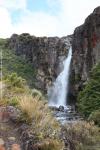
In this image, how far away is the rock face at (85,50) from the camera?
2534 inches

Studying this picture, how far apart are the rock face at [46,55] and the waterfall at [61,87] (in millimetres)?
2602

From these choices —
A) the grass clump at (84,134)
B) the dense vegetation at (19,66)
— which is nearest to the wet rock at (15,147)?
the grass clump at (84,134)

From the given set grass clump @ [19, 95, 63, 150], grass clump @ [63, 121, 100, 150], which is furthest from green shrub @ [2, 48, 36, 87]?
grass clump @ [19, 95, 63, 150]

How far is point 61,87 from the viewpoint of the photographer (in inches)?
3066

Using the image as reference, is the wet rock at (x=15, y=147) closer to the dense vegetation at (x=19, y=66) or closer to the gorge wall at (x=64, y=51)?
the gorge wall at (x=64, y=51)

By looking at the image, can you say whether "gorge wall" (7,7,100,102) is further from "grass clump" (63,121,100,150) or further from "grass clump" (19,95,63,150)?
"grass clump" (19,95,63,150)

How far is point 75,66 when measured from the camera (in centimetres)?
7256

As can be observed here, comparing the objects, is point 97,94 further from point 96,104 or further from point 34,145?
point 34,145

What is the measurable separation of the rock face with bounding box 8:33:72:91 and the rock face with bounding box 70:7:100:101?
28.0 ft

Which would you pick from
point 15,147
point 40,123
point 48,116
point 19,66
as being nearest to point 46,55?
point 19,66

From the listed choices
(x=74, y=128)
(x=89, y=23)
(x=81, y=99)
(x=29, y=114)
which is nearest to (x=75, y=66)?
(x=89, y=23)

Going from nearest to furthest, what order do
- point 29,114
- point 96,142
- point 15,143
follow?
point 15,143
point 29,114
point 96,142

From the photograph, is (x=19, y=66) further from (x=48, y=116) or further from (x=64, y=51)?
(x=48, y=116)

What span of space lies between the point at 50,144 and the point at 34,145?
49 cm
